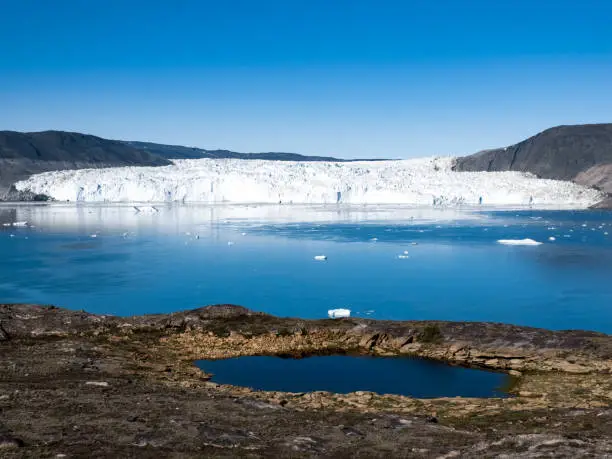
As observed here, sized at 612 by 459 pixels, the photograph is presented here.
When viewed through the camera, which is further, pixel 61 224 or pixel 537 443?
pixel 61 224

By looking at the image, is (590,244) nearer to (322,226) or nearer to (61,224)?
(322,226)

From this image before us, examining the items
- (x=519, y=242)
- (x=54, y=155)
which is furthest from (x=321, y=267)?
(x=54, y=155)

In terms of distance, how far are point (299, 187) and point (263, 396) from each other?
40.6m

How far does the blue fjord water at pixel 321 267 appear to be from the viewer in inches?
660

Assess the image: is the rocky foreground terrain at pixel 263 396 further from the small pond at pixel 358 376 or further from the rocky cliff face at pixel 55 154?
the rocky cliff face at pixel 55 154

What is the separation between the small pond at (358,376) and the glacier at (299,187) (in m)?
37.5

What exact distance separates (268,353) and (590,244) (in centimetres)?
2098

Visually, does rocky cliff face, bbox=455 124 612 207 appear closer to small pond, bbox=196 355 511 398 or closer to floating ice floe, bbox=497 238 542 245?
floating ice floe, bbox=497 238 542 245

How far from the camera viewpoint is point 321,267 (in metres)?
22.2

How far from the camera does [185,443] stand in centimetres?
605

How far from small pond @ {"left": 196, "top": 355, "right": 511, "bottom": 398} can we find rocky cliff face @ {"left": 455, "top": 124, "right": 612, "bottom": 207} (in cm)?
5058

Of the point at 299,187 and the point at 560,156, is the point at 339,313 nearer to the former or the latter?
the point at 299,187

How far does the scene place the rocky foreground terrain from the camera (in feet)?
19.7

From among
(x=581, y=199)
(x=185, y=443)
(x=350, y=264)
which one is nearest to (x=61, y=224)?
(x=350, y=264)
